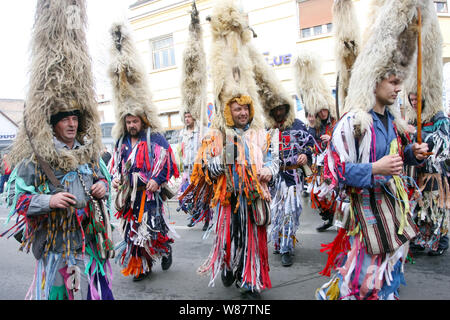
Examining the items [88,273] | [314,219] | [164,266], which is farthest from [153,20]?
[88,273]

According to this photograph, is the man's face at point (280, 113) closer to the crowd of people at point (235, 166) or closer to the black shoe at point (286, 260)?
the crowd of people at point (235, 166)

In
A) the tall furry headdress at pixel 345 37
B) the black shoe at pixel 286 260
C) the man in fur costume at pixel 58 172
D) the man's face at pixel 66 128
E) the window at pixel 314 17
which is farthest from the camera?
the window at pixel 314 17

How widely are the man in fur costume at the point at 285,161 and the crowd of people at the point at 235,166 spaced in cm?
2

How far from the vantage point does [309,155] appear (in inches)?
193

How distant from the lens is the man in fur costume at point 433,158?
152 inches

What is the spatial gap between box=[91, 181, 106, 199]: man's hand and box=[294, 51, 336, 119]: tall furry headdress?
3785 millimetres

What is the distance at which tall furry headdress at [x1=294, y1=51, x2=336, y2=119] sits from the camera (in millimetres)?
5508

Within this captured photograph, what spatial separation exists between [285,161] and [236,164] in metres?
1.49

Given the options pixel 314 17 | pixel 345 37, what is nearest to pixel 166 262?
pixel 345 37

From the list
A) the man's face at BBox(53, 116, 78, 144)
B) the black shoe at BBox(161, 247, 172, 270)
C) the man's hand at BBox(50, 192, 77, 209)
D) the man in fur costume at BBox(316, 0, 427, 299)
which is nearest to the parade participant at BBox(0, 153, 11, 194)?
the man's face at BBox(53, 116, 78, 144)

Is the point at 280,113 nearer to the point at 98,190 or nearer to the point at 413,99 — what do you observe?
the point at 413,99

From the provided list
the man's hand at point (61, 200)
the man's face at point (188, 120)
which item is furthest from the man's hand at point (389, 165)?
the man's face at point (188, 120)
